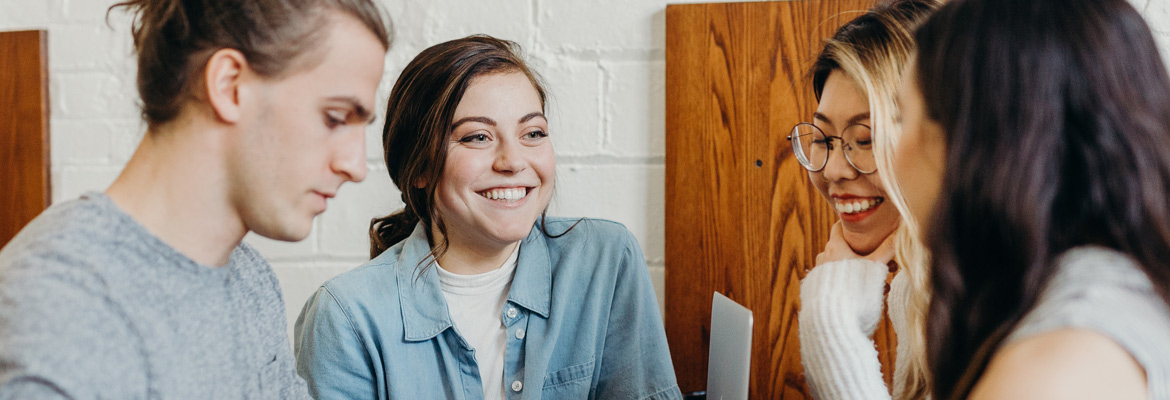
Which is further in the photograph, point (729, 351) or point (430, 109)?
point (430, 109)

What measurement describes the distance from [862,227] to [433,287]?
60 centimetres

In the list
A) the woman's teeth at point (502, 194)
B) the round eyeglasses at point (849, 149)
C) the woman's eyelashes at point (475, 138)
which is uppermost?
the woman's eyelashes at point (475, 138)

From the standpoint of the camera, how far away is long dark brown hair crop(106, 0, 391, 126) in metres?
0.67

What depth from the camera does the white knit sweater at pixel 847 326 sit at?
3.10ft

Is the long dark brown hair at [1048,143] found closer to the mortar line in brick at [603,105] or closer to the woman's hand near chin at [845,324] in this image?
the woman's hand near chin at [845,324]

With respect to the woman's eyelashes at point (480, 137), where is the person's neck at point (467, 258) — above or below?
below

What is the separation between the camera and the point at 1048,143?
1.88 feet

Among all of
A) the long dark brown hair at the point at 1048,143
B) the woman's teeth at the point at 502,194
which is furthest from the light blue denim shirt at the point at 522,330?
the long dark brown hair at the point at 1048,143

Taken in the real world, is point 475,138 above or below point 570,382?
above

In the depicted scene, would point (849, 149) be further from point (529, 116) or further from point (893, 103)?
point (529, 116)

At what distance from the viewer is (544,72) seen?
139 cm

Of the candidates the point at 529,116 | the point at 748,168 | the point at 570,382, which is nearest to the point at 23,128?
the point at 529,116

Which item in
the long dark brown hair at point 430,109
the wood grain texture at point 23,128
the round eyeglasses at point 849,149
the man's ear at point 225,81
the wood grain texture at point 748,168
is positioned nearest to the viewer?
the man's ear at point 225,81

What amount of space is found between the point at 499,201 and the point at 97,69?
92 centimetres
